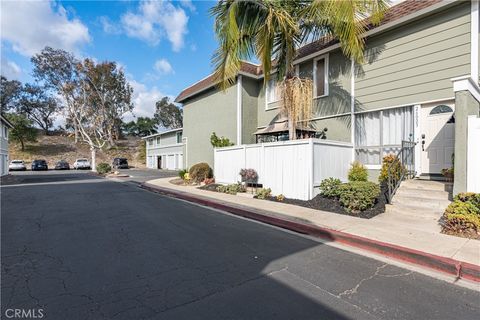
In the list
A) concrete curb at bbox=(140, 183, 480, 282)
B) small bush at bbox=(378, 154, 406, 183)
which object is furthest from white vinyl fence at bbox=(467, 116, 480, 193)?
concrete curb at bbox=(140, 183, 480, 282)

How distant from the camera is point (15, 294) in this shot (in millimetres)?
3240

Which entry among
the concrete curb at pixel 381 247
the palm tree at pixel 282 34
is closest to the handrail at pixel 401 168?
the concrete curb at pixel 381 247

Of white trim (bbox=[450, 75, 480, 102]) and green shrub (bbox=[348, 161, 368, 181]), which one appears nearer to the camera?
white trim (bbox=[450, 75, 480, 102])

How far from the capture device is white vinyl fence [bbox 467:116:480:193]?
595 cm

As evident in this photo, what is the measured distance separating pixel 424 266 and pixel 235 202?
19.8 feet

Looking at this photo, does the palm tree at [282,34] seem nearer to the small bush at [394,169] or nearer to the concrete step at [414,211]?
the small bush at [394,169]

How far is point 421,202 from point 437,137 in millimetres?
2559

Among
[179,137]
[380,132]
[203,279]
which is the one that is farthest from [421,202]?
[179,137]

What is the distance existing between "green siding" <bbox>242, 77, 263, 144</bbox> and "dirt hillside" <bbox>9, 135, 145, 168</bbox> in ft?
Result: 105

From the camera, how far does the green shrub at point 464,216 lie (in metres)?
5.21

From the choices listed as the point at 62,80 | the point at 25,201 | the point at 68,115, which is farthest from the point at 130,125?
the point at 25,201

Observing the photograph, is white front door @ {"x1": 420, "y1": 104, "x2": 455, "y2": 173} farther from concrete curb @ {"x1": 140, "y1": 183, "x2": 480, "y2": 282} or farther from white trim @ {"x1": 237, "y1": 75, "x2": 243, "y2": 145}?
white trim @ {"x1": 237, "y1": 75, "x2": 243, "y2": 145}

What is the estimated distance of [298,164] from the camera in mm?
9211

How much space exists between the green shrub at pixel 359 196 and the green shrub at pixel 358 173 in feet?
5.69
